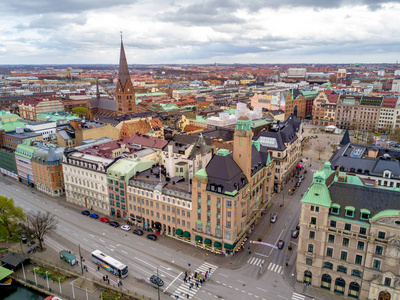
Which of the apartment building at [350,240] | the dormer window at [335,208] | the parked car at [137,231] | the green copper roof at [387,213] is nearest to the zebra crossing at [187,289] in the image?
the apartment building at [350,240]

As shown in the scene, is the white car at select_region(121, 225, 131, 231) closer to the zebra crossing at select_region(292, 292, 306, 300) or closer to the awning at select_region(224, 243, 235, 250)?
the awning at select_region(224, 243, 235, 250)

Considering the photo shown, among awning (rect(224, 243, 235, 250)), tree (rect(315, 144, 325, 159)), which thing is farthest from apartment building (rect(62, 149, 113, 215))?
tree (rect(315, 144, 325, 159))

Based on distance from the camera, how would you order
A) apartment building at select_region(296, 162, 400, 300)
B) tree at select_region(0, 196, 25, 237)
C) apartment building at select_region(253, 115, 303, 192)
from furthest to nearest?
apartment building at select_region(253, 115, 303, 192)
tree at select_region(0, 196, 25, 237)
apartment building at select_region(296, 162, 400, 300)

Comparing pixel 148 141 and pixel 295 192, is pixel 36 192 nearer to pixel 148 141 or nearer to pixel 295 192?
pixel 148 141

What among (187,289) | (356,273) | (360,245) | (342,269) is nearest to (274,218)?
(342,269)

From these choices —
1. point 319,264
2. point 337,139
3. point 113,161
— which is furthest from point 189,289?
point 337,139
